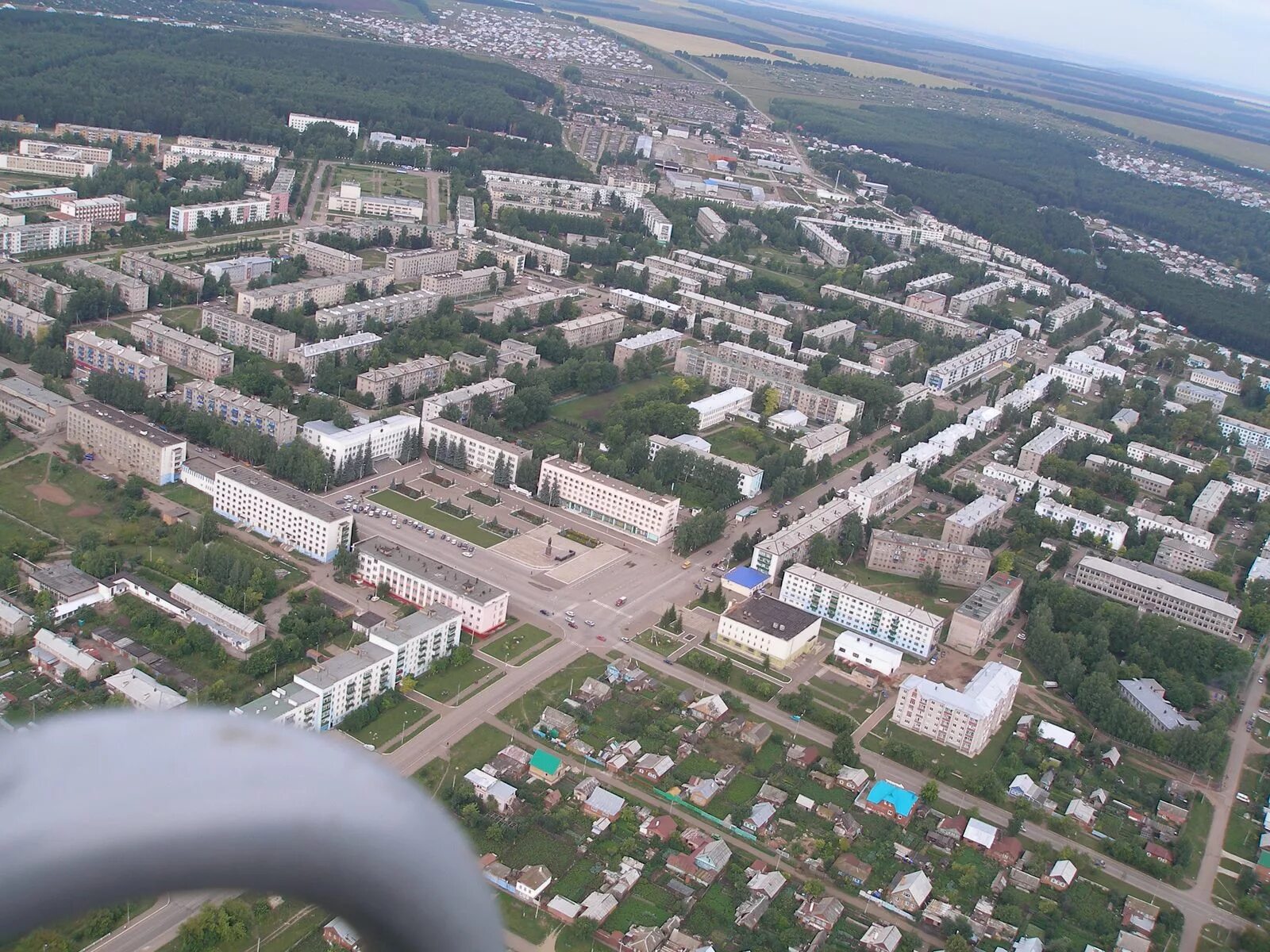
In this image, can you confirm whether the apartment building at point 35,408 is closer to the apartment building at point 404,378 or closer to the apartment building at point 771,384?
the apartment building at point 404,378

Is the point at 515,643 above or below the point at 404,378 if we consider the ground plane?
below

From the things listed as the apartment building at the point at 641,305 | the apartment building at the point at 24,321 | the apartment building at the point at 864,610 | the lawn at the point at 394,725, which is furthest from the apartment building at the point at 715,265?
the lawn at the point at 394,725

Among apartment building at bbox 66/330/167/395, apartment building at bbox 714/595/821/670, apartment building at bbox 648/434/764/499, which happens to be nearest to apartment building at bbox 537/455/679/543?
apartment building at bbox 648/434/764/499

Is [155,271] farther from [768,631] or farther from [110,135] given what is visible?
[768,631]

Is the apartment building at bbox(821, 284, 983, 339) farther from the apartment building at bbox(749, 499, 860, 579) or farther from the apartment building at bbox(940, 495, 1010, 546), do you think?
the apartment building at bbox(749, 499, 860, 579)

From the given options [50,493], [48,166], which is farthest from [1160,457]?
[48,166]

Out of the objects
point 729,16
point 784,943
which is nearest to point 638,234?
point 784,943

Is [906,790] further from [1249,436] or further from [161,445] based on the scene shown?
[1249,436]
